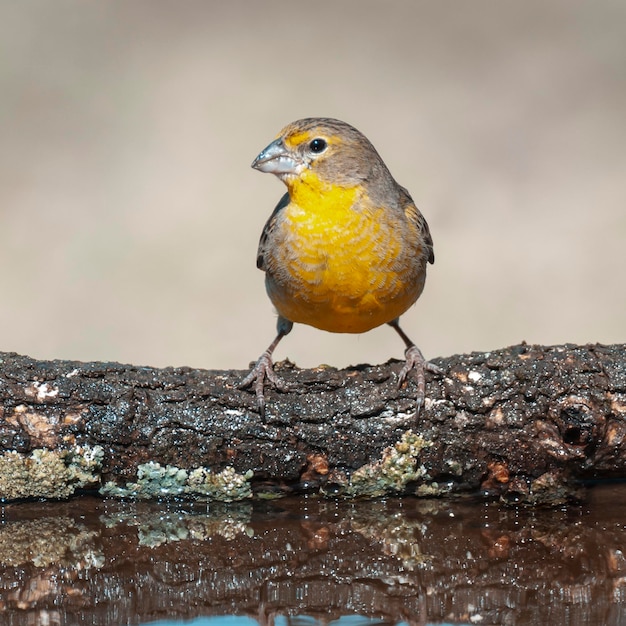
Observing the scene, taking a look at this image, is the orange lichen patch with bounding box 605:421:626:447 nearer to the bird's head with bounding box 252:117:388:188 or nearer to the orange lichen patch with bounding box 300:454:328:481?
the orange lichen patch with bounding box 300:454:328:481

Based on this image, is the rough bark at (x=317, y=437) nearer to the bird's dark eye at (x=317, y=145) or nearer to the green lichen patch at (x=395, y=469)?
the green lichen patch at (x=395, y=469)

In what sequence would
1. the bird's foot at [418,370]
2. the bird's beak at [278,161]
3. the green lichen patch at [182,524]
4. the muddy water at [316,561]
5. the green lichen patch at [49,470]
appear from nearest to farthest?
the muddy water at [316,561] → the green lichen patch at [182,524] → the green lichen patch at [49,470] → the bird's foot at [418,370] → the bird's beak at [278,161]

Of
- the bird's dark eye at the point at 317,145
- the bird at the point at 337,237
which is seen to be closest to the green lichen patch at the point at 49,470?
the bird at the point at 337,237

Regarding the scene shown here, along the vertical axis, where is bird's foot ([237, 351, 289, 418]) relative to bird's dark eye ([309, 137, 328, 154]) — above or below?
below

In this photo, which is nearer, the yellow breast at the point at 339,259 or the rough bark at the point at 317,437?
the rough bark at the point at 317,437

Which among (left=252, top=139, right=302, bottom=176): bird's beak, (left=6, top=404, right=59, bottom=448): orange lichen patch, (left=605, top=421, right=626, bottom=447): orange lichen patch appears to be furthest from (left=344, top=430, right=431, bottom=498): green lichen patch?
(left=252, top=139, right=302, bottom=176): bird's beak

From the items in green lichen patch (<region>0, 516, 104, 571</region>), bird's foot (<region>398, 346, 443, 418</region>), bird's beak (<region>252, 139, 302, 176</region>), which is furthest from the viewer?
bird's beak (<region>252, 139, 302, 176</region>)

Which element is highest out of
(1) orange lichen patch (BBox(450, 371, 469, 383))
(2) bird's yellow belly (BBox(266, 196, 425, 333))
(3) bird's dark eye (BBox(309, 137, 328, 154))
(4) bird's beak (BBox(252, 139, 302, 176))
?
(3) bird's dark eye (BBox(309, 137, 328, 154))

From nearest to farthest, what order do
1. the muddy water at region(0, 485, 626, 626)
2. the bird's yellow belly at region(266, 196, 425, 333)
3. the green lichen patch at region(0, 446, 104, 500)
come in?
the muddy water at region(0, 485, 626, 626), the green lichen patch at region(0, 446, 104, 500), the bird's yellow belly at region(266, 196, 425, 333)

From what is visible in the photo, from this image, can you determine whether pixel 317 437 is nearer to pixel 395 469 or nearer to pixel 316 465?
pixel 316 465
